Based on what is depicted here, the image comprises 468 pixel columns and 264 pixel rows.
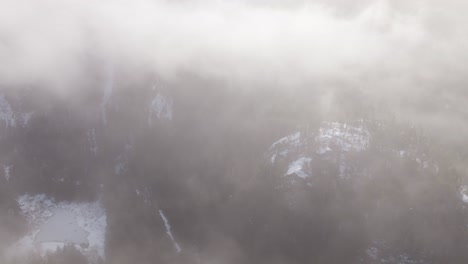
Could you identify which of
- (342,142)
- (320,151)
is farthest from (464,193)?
(320,151)

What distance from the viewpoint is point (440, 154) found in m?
189

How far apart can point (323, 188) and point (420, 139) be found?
45170 millimetres

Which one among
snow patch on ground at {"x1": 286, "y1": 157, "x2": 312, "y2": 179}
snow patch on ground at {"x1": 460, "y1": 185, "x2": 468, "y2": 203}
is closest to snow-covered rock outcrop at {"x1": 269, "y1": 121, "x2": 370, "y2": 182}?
snow patch on ground at {"x1": 286, "y1": 157, "x2": 312, "y2": 179}

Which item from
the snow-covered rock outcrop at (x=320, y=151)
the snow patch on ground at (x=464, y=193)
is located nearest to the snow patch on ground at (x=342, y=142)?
the snow-covered rock outcrop at (x=320, y=151)

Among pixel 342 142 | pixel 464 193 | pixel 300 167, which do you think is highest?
pixel 342 142

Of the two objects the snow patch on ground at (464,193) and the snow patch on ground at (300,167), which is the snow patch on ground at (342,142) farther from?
the snow patch on ground at (464,193)

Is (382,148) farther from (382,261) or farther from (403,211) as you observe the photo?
(382,261)

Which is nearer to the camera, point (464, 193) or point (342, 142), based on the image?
point (464, 193)

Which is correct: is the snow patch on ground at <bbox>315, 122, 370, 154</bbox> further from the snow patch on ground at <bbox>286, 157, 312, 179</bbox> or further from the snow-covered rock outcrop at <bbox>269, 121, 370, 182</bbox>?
the snow patch on ground at <bbox>286, 157, 312, 179</bbox>

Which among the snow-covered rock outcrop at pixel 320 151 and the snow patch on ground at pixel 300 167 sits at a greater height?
the snow-covered rock outcrop at pixel 320 151

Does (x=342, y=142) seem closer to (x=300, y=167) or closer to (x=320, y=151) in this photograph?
(x=320, y=151)

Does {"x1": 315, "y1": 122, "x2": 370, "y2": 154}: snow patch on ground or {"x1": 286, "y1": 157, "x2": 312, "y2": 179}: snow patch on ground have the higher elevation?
{"x1": 315, "y1": 122, "x2": 370, "y2": 154}: snow patch on ground

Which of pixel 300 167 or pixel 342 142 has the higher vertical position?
pixel 342 142

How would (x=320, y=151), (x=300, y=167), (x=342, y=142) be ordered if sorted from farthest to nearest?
(x=342, y=142), (x=320, y=151), (x=300, y=167)
